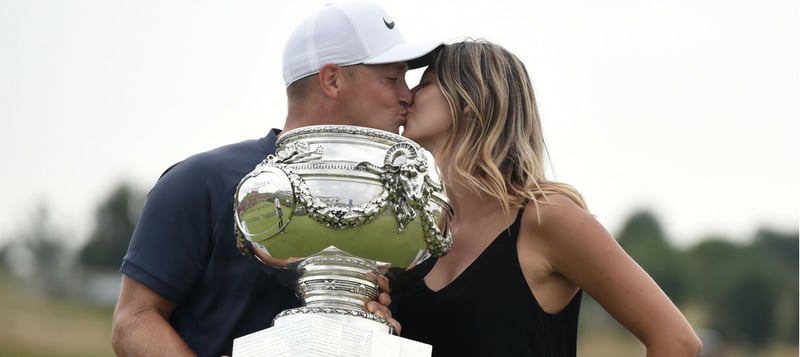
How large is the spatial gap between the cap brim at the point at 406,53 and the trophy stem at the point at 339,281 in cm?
76

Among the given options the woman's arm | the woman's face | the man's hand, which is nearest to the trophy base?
the man's hand

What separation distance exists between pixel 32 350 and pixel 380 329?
33770 millimetres

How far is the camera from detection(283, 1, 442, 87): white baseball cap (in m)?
4.48

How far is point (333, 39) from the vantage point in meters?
4.49

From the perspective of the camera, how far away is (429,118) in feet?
15.0

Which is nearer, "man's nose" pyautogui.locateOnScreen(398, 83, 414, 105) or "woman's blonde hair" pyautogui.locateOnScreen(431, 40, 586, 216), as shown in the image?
"woman's blonde hair" pyautogui.locateOnScreen(431, 40, 586, 216)

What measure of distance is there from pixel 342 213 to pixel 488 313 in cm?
69

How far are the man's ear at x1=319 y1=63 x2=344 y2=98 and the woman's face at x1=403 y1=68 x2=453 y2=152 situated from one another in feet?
0.84

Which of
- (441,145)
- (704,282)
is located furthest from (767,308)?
(441,145)

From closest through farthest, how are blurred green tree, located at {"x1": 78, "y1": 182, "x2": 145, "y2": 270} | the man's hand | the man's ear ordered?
the man's hand, the man's ear, blurred green tree, located at {"x1": 78, "y1": 182, "x2": 145, "y2": 270}

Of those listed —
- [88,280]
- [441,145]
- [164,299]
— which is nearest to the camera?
[164,299]

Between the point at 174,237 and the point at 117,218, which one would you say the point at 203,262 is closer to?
the point at 174,237

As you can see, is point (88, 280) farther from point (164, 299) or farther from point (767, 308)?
point (164, 299)

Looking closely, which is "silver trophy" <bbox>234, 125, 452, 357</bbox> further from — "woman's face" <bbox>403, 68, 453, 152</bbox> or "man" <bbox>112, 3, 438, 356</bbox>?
"woman's face" <bbox>403, 68, 453, 152</bbox>
